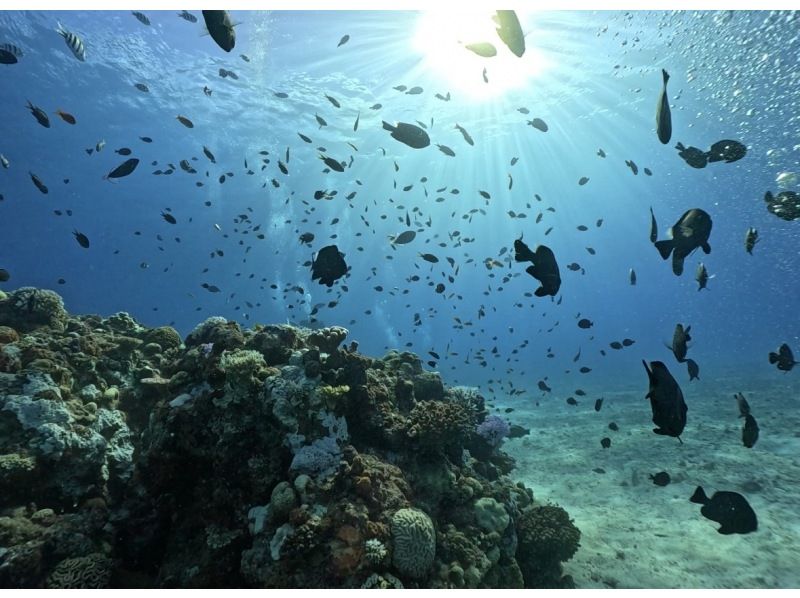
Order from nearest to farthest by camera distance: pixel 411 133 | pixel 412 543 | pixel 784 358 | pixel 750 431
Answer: pixel 412 543 → pixel 411 133 → pixel 750 431 → pixel 784 358

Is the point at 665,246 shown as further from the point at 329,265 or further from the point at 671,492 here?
the point at 671,492

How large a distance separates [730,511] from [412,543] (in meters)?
4.04

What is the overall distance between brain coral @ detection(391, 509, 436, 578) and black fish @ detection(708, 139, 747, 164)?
6776 millimetres

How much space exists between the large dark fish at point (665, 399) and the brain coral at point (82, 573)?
6.67 meters

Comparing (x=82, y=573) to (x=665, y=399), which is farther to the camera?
(x=82, y=573)

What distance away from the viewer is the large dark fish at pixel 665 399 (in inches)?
139

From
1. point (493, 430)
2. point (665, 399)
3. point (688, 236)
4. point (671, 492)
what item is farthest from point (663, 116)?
point (671, 492)

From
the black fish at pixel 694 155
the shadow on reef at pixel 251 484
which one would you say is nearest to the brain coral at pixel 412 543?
the shadow on reef at pixel 251 484

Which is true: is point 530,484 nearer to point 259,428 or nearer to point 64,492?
point 259,428

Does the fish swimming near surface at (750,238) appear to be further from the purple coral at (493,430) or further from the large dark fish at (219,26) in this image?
the large dark fish at (219,26)

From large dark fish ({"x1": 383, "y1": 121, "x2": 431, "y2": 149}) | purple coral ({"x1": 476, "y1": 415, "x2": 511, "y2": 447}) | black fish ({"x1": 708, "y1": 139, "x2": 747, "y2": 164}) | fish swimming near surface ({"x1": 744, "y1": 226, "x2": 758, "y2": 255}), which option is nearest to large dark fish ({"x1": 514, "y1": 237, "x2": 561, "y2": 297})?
large dark fish ({"x1": 383, "y1": 121, "x2": 431, "y2": 149})

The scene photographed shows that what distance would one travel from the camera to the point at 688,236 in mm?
4512

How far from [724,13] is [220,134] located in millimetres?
41580

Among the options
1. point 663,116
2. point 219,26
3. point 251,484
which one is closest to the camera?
point 663,116
